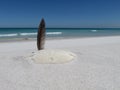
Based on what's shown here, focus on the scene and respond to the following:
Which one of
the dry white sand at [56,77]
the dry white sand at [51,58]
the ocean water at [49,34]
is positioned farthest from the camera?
the ocean water at [49,34]

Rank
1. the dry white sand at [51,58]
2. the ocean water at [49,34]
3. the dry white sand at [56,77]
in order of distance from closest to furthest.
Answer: the dry white sand at [56,77]
the dry white sand at [51,58]
the ocean water at [49,34]

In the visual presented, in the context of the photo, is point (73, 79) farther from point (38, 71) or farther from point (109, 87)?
point (38, 71)

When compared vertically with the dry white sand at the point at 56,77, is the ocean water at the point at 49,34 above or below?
above

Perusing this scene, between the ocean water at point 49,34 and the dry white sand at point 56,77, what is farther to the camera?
the ocean water at point 49,34

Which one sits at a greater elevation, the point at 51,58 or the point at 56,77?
the point at 51,58

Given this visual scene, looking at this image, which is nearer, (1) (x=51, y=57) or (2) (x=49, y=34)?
(1) (x=51, y=57)

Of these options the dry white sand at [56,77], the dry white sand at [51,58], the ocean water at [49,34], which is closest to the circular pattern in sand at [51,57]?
the dry white sand at [51,58]

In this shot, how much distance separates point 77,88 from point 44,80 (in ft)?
2.87

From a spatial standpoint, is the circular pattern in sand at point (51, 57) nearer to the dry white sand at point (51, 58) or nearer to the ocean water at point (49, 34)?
the dry white sand at point (51, 58)

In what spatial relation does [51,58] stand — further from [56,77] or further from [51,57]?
[56,77]

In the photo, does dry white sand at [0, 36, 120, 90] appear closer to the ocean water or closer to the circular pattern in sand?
the circular pattern in sand

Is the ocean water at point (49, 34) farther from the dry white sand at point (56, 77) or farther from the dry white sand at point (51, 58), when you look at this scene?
the dry white sand at point (56, 77)

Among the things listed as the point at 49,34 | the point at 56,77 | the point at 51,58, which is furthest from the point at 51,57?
the point at 49,34

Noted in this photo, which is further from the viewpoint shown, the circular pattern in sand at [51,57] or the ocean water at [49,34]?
the ocean water at [49,34]
